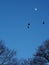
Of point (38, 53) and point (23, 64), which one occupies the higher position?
point (38, 53)

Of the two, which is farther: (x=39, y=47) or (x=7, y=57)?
(x=39, y=47)

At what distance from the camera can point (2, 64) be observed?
29.9 m

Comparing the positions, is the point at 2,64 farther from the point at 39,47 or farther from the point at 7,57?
the point at 39,47

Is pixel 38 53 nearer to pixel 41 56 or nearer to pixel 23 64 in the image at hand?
pixel 41 56

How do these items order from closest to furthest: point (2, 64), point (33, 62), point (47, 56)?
point (2, 64) → point (33, 62) → point (47, 56)

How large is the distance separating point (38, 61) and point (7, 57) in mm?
3702

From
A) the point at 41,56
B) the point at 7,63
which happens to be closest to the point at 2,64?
the point at 7,63

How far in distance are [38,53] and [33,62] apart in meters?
3.89

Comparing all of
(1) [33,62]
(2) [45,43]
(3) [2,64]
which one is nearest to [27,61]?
(1) [33,62]

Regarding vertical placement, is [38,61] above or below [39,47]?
below

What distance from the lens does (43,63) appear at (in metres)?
30.8

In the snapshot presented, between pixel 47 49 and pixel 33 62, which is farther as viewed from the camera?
pixel 47 49

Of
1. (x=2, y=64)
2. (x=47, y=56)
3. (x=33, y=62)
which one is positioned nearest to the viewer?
(x=2, y=64)

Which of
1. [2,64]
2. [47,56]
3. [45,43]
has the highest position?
[45,43]
